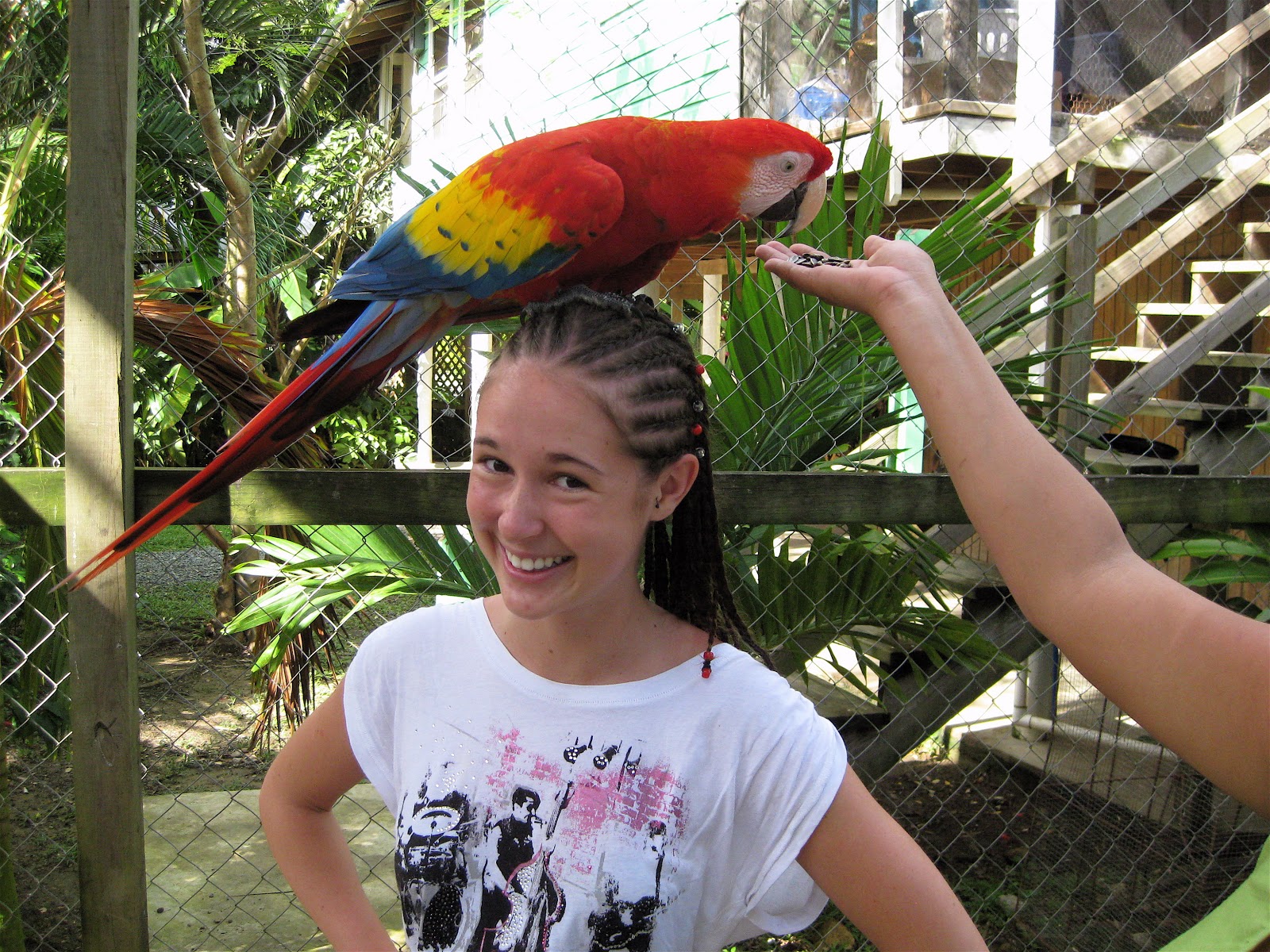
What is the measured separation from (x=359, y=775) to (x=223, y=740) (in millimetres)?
3290

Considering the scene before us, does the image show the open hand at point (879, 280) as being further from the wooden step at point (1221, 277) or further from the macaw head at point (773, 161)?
the wooden step at point (1221, 277)

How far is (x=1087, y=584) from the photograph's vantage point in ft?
1.84

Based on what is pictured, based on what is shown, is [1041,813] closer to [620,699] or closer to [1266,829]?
[1266,829]

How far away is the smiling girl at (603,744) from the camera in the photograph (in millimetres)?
793

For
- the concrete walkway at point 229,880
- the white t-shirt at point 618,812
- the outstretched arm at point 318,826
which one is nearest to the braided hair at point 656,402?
the white t-shirt at point 618,812

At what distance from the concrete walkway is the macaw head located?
1.59 meters

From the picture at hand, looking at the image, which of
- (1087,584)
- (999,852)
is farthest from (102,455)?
(999,852)

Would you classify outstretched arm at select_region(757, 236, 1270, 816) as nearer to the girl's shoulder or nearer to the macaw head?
the girl's shoulder

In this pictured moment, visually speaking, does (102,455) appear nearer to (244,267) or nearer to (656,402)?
(656,402)

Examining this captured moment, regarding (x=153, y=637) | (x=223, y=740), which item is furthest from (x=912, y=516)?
(x=153, y=637)

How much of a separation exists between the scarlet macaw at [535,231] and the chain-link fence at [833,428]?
152 millimetres

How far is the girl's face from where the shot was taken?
81 centimetres

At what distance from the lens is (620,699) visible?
33.3 inches

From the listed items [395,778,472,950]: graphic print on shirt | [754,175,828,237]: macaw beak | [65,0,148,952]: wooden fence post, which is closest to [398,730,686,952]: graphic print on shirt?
[395,778,472,950]: graphic print on shirt
